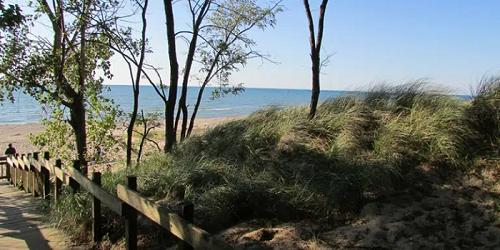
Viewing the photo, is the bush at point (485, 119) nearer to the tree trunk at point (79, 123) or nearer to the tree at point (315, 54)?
the tree at point (315, 54)

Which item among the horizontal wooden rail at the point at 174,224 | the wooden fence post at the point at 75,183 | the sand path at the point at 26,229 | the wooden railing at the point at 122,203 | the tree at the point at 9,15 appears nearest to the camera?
the horizontal wooden rail at the point at 174,224

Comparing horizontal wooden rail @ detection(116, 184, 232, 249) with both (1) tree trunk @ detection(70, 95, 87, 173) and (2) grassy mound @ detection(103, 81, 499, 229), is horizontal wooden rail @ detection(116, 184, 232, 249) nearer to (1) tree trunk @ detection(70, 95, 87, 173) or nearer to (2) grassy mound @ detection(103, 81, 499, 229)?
(2) grassy mound @ detection(103, 81, 499, 229)

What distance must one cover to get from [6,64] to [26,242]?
501 centimetres

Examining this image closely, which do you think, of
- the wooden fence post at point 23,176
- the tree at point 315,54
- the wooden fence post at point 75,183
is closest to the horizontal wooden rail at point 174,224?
the wooden fence post at point 75,183

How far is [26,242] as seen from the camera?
6.47 metres

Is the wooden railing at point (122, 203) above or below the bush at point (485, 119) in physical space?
below

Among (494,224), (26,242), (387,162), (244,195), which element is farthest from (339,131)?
(26,242)

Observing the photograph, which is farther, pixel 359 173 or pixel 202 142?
pixel 202 142

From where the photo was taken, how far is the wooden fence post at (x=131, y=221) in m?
5.25

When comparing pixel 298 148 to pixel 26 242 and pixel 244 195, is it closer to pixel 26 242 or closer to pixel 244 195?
pixel 244 195

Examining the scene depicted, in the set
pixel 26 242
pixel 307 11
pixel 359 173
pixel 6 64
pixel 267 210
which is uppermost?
pixel 307 11

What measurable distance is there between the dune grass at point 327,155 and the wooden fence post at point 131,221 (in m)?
0.67

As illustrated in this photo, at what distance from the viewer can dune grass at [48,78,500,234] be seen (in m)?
5.44

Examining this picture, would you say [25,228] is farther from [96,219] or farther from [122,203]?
[122,203]
